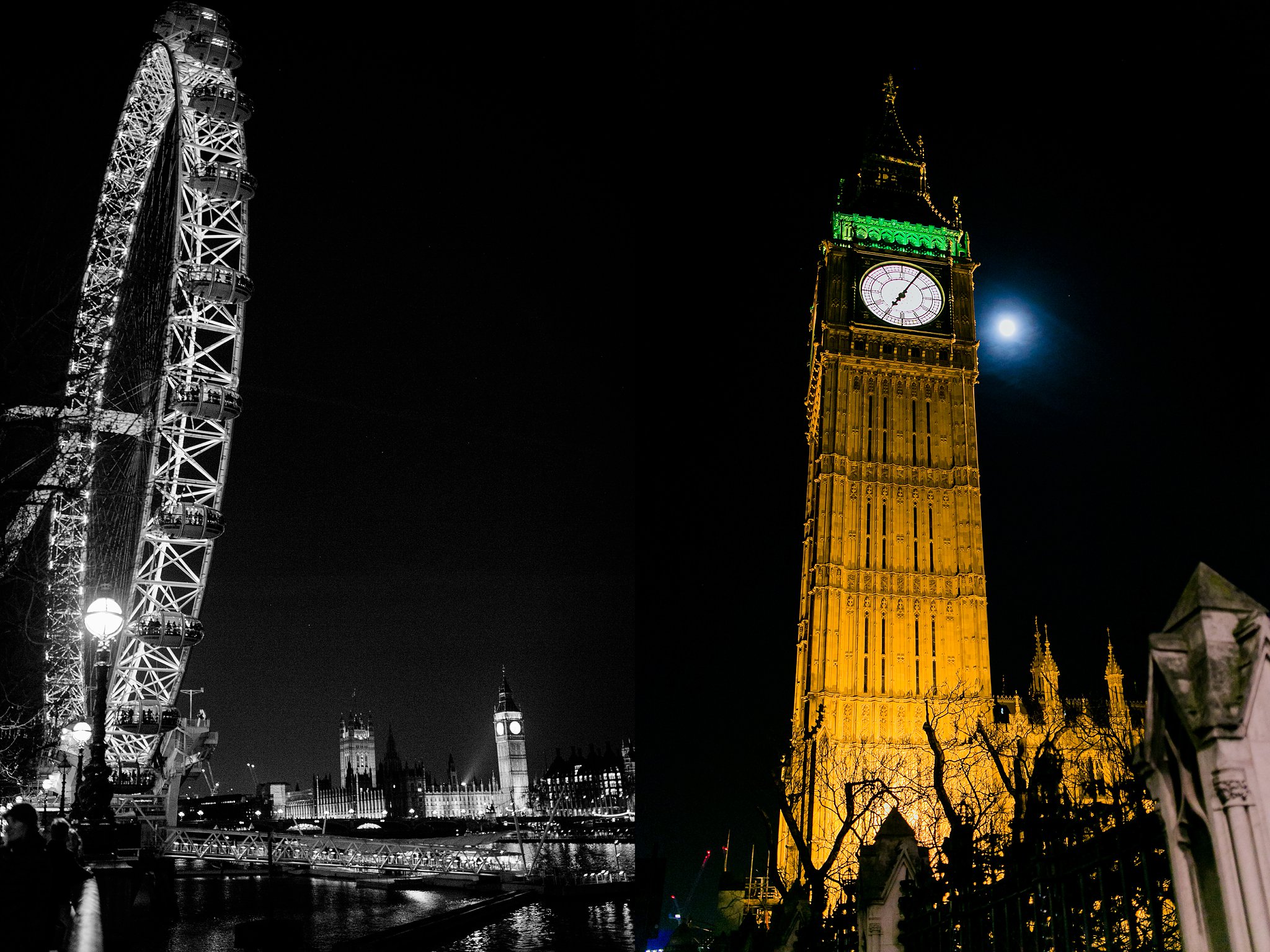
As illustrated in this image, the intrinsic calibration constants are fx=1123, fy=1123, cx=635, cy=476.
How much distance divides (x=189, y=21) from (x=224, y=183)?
4819mm

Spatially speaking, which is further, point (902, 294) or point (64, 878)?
point (902, 294)

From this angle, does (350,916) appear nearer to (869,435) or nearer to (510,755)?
(869,435)

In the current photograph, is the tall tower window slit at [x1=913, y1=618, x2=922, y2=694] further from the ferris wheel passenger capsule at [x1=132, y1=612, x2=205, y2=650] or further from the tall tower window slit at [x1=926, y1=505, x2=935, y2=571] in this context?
the ferris wheel passenger capsule at [x1=132, y1=612, x2=205, y2=650]

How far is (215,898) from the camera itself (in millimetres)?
23141

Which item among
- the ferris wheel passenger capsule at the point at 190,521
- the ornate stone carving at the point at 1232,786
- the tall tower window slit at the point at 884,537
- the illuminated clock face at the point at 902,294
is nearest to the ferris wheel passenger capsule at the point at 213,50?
the ferris wheel passenger capsule at the point at 190,521

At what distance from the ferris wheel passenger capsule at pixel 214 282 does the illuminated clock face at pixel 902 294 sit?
36411 mm

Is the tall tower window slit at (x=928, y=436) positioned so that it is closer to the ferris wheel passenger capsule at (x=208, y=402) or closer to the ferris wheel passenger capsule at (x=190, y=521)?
the ferris wheel passenger capsule at (x=208, y=402)

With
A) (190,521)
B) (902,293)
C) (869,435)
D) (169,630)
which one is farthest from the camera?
(902,293)

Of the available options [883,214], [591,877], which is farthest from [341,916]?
[883,214]

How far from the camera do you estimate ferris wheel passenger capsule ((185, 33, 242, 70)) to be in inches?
1275

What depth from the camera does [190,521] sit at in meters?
32.9

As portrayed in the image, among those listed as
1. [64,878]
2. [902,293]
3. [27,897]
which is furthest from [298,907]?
[902,293]

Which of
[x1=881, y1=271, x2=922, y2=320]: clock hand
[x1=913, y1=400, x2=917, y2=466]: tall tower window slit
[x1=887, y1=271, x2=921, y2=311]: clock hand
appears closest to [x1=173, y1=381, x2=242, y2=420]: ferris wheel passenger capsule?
[x1=913, y1=400, x2=917, y2=466]: tall tower window slit

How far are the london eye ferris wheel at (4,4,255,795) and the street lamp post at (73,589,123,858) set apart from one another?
1696 cm
